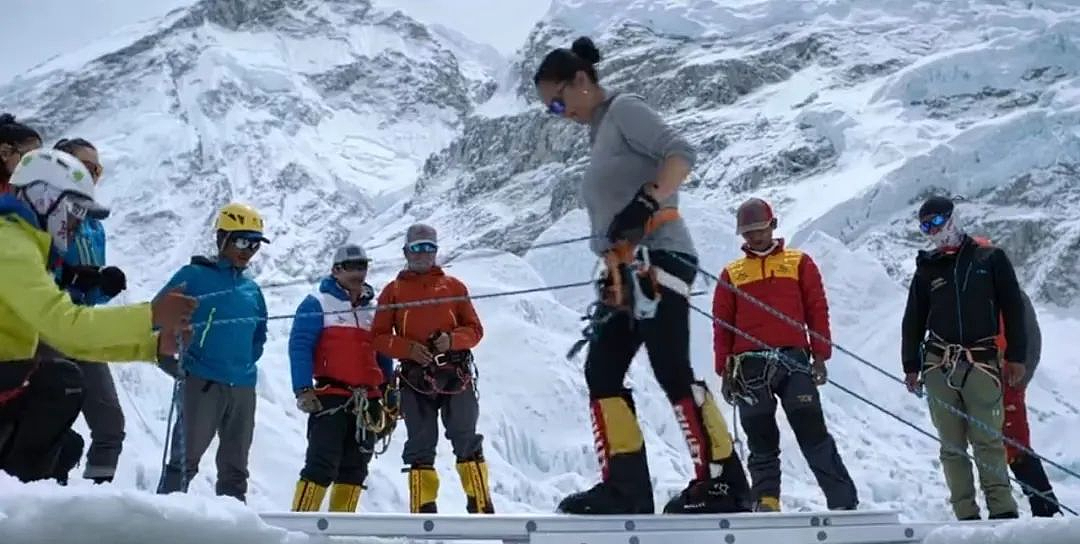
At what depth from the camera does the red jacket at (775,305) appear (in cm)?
469

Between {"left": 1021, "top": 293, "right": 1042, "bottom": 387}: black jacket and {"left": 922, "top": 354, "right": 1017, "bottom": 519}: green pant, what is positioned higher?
{"left": 1021, "top": 293, "right": 1042, "bottom": 387}: black jacket

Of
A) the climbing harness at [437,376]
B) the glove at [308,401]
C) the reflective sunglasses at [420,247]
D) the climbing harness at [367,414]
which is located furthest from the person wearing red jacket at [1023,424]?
the glove at [308,401]

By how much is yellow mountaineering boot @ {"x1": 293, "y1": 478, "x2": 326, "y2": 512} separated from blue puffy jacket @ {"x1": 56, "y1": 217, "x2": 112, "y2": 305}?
1.17 meters

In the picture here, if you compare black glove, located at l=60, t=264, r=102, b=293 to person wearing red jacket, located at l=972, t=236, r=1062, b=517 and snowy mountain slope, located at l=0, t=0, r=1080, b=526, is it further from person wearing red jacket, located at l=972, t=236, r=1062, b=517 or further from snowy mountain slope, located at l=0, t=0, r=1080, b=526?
person wearing red jacket, located at l=972, t=236, r=1062, b=517

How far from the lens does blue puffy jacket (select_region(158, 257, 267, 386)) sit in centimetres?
467

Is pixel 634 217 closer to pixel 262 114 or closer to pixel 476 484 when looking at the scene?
pixel 476 484

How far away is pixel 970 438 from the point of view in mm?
4809

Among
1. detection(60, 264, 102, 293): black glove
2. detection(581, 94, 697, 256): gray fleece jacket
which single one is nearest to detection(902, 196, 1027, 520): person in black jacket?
detection(581, 94, 697, 256): gray fleece jacket

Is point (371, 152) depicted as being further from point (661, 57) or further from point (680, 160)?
point (680, 160)

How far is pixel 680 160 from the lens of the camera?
347cm

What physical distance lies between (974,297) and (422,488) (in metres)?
2.64

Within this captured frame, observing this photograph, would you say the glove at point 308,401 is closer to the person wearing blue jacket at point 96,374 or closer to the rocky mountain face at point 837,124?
the person wearing blue jacket at point 96,374

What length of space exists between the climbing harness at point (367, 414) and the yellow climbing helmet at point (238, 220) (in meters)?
0.82

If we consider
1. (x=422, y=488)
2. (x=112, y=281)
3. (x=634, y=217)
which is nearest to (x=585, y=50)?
(x=634, y=217)
